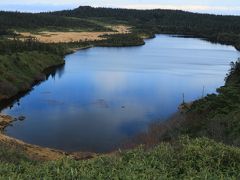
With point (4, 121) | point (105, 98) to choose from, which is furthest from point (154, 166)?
point (105, 98)

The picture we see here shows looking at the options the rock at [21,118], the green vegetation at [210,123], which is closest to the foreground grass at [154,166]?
the green vegetation at [210,123]

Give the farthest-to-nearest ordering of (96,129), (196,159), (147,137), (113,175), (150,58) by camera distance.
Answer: (150,58), (96,129), (147,137), (196,159), (113,175)

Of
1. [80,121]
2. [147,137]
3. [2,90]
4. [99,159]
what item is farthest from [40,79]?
[99,159]

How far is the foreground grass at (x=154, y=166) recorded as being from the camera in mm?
11711

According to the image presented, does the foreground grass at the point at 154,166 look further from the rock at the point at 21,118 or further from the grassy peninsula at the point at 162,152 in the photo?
the rock at the point at 21,118

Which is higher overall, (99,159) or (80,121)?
(99,159)

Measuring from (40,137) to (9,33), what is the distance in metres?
107

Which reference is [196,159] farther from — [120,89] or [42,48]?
[42,48]

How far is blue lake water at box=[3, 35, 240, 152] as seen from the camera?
43219mm

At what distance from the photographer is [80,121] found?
47.8 meters

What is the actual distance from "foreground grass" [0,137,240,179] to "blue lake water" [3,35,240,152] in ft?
84.1

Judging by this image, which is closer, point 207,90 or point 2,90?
point 2,90

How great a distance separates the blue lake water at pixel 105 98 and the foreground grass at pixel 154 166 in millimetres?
25623

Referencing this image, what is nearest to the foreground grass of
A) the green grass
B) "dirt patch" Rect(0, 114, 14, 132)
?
"dirt patch" Rect(0, 114, 14, 132)
